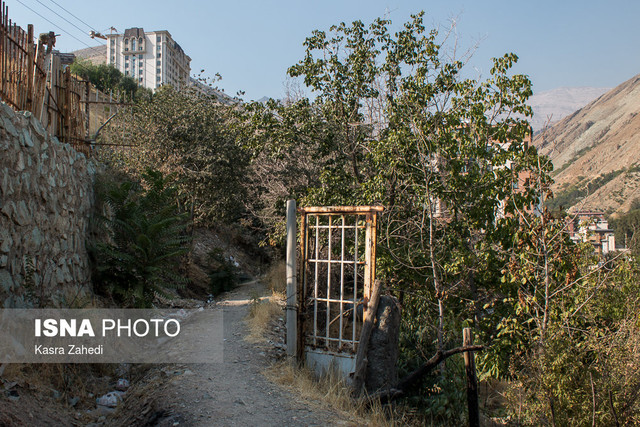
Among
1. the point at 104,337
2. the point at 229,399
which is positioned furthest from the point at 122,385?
the point at 229,399

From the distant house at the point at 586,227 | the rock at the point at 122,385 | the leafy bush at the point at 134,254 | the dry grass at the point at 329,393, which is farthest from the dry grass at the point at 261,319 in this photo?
the distant house at the point at 586,227

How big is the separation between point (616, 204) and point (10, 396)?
212 feet

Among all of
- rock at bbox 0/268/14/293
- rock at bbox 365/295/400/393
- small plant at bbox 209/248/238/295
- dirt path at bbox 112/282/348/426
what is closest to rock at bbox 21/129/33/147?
rock at bbox 0/268/14/293

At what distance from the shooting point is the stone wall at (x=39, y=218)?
17.5 ft

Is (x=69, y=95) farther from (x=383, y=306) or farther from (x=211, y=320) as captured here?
(x=383, y=306)

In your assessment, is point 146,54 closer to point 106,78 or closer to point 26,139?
point 106,78

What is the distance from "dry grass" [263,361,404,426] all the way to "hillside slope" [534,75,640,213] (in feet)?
91.6

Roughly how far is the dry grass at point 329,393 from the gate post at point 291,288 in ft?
0.88

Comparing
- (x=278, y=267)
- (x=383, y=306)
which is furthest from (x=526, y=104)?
(x=278, y=267)

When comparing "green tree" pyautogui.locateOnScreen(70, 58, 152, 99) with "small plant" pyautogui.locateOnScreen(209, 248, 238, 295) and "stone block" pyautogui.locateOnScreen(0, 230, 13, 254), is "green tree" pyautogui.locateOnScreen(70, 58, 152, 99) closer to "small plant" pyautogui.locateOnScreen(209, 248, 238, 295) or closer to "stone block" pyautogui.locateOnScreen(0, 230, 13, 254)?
"small plant" pyautogui.locateOnScreen(209, 248, 238, 295)

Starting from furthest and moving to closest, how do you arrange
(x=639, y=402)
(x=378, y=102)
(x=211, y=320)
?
(x=378, y=102), (x=211, y=320), (x=639, y=402)

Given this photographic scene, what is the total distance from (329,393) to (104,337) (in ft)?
10.5

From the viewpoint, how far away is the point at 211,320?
9.05m

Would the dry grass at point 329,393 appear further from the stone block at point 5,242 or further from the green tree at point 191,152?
the green tree at point 191,152
